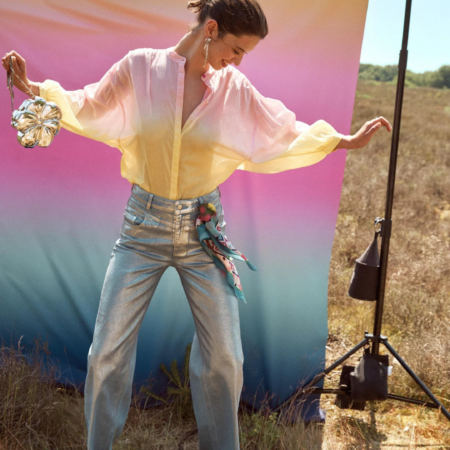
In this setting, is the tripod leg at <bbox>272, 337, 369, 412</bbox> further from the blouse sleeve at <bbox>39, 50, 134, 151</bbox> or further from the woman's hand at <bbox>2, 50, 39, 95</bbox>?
the woman's hand at <bbox>2, 50, 39, 95</bbox>

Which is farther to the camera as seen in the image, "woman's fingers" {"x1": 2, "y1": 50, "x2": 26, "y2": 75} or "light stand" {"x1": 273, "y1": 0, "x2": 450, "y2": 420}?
"light stand" {"x1": 273, "y1": 0, "x2": 450, "y2": 420}

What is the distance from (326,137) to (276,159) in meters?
0.24

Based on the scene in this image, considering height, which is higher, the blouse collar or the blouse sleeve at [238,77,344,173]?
the blouse collar

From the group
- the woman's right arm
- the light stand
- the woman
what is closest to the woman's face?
the woman

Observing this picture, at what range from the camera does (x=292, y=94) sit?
122 inches

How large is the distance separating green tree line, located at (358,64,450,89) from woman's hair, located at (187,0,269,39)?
17.2 metres

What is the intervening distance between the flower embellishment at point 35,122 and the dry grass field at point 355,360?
1.37m

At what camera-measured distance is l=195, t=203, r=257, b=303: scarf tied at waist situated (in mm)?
2293

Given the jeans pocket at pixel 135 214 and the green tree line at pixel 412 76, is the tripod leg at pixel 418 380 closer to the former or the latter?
the jeans pocket at pixel 135 214

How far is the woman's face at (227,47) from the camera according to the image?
2.19 m

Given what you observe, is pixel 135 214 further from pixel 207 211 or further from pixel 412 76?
pixel 412 76

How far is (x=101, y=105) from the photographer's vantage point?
2408 millimetres

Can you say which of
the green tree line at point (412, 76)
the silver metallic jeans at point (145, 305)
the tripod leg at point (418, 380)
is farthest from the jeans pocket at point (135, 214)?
the green tree line at point (412, 76)

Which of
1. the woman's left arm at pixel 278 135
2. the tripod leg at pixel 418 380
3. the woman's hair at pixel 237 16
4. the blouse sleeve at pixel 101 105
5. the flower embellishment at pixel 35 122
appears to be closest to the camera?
the flower embellishment at pixel 35 122
